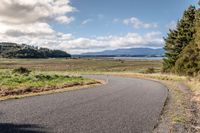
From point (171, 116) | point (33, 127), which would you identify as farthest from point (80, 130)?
point (171, 116)

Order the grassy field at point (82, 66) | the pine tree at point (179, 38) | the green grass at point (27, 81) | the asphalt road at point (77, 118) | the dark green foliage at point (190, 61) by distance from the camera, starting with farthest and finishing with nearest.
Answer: the grassy field at point (82, 66) < the pine tree at point (179, 38) < the dark green foliage at point (190, 61) < the green grass at point (27, 81) < the asphalt road at point (77, 118)

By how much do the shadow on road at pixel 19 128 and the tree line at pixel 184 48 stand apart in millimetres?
33580

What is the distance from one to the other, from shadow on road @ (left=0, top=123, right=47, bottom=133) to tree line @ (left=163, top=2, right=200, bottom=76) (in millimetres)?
33580

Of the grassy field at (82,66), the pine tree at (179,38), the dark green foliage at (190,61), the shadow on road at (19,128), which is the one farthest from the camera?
the grassy field at (82,66)

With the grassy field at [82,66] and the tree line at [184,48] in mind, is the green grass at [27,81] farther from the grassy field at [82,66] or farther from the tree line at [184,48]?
the grassy field at [82,66]

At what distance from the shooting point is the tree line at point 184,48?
44750 millimetres

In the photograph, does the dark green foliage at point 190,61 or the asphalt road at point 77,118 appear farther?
the dark green foliage at point 190,61

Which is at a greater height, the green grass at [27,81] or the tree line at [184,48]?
the tree line at [184,48]

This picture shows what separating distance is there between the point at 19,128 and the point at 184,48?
41994 mm

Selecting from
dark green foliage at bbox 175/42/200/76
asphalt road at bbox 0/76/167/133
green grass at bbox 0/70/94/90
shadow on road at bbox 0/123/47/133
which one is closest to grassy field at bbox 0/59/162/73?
dark green foliage at bbox 175/42/200/76

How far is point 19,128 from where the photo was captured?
9891mm

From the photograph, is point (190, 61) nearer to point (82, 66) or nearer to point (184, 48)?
point (184, 48)

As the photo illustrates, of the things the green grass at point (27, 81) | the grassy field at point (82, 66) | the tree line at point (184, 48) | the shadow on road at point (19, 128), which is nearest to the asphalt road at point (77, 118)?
the shadow on road at point (19, 128)

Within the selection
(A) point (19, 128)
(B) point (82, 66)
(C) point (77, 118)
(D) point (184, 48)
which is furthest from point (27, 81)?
(B) point (82, 66)
